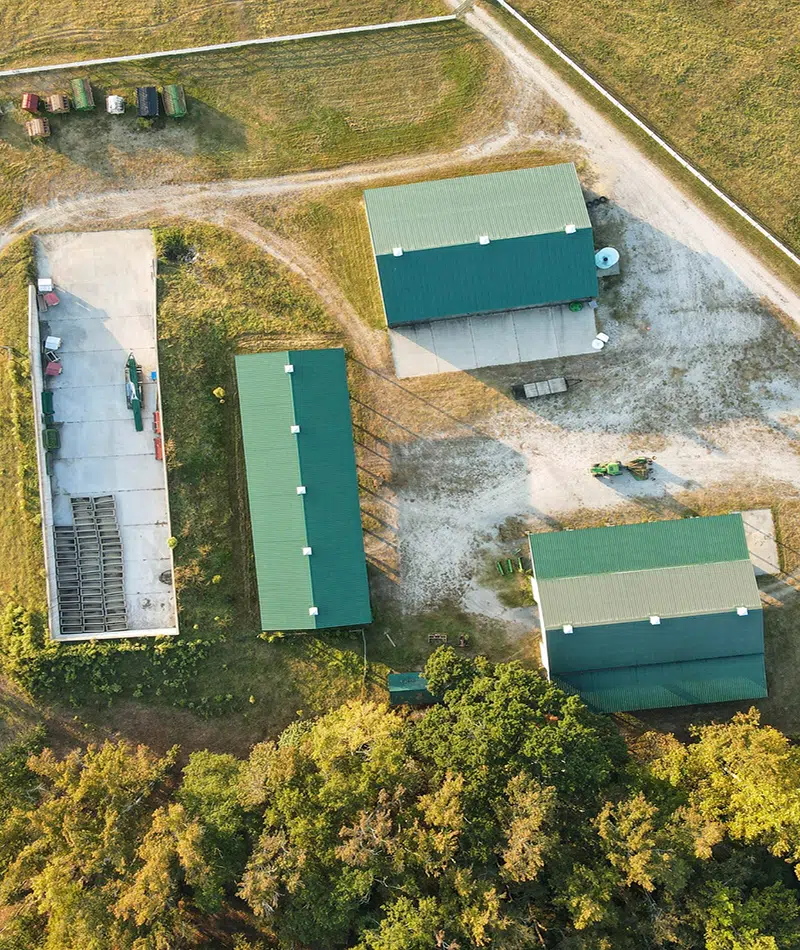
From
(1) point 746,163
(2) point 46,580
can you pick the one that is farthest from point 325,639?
(1) point 746,163

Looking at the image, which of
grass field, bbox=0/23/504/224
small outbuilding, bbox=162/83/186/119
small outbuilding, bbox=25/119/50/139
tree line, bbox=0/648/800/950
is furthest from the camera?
grass field, bbox=0/23/504/224

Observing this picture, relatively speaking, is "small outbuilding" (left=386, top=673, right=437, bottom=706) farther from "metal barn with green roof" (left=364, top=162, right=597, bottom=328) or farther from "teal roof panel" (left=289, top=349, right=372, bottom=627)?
"metal barn with green roof" (left=364, top=162, right=597, bottom=328)

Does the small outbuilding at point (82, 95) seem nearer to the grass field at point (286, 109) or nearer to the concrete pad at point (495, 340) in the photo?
the grass field at point (286, 109)

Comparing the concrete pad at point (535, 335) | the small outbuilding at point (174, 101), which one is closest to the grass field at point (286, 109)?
the small outbuilding at point (174, 101)

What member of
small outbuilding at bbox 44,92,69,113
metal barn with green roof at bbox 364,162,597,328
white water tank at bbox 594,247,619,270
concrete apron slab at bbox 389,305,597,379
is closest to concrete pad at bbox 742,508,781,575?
concrete apron slab at bbox 389,305,597,379

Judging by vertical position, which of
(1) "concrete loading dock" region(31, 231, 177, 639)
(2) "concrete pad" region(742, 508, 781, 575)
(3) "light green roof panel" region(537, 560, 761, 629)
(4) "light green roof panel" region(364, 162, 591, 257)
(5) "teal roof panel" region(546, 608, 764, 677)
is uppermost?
(4) "light green roof panel" region(364, 162, 591, 257)

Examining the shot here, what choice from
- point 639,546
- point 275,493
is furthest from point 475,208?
point 639,546
